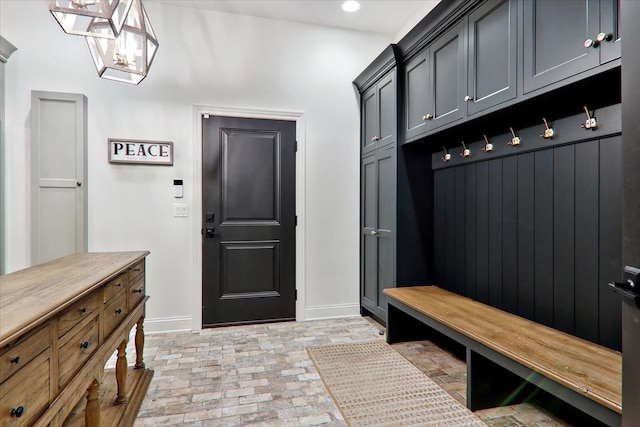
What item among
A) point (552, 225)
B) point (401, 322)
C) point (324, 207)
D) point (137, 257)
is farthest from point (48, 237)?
point (552, 225)

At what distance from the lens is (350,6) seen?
3.36 m

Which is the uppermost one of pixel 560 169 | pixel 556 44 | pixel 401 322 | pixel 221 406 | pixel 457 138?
pixel 556 44

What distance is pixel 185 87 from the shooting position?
3.37 meters

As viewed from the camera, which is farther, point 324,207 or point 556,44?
point 324,207

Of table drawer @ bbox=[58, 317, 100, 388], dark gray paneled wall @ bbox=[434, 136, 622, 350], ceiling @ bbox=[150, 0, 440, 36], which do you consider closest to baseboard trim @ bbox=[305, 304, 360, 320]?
dark gray paneled wall @ bbox=[434, 136, 622, 350]

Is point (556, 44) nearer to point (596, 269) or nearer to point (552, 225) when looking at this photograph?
point (552, 225)

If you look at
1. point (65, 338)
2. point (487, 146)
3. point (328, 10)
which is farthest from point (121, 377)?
point (328, 10)

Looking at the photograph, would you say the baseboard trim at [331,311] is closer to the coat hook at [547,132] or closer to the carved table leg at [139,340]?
the carved table leg at [139,340]

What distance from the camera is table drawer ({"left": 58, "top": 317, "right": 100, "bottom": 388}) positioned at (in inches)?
43.8

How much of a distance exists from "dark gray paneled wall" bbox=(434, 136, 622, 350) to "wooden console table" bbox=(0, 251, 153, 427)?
2.27 metres

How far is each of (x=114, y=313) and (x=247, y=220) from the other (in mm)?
1925

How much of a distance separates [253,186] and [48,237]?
1786 mm

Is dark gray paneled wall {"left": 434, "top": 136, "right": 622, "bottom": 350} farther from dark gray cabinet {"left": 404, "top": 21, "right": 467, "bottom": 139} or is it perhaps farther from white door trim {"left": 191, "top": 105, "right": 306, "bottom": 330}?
white door trim {"left": 191, "top": 105, "right": 306, "bottom": 330}

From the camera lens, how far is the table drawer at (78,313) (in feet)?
3.66
